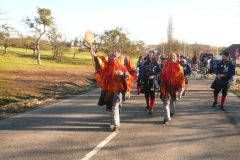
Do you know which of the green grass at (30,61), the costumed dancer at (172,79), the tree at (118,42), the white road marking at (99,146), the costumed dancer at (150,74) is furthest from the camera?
the tree at (118,42)

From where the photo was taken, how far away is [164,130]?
749 centimetres

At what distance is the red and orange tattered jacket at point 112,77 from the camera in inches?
301

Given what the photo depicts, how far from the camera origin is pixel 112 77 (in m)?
7.63

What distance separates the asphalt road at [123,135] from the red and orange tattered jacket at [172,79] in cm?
81

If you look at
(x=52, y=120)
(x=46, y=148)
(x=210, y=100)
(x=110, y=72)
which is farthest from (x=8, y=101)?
(x=210, y=100)

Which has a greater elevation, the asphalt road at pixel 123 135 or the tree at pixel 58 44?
the tree at pixel 58 44

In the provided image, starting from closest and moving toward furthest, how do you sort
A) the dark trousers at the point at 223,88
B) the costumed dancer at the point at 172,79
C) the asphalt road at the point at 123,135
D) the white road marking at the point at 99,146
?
the white road marking at the point at 99,146 < the asphalt road at the point at 123,135 < the costumed dancer at the point at 172,79 < the dark trousers at the point at 223,88

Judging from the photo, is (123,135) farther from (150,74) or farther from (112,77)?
(150,74)

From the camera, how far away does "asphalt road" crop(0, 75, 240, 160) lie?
569cm

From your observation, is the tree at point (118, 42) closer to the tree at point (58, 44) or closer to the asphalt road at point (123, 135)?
the tree at point (58, 44)

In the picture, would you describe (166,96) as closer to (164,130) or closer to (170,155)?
(164,130)

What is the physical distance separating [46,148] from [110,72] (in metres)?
2.47

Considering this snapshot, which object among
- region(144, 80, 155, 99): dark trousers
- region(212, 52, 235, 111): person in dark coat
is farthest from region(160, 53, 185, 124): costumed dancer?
region(212, 52, 235, 111): person in dark coat

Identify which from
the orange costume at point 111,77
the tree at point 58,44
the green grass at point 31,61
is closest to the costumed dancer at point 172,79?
the orange costume at point 111,77
